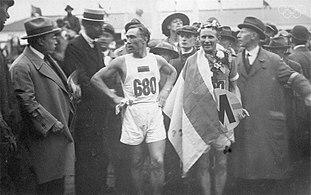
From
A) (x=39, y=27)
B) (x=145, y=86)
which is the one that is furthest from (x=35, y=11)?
(x=145, y=86)

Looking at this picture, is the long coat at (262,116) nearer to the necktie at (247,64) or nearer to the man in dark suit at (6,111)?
the necktie at (247,64)

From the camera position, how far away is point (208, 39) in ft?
20.1

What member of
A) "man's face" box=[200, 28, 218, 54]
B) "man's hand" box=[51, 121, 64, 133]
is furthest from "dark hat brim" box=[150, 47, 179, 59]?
"man's hand" box=[51, 121, 64, 133]

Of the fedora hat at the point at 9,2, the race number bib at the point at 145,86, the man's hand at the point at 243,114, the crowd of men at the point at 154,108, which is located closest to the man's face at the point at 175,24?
the crowd of men at the point at 154,108

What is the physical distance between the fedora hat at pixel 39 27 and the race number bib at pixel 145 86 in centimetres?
105

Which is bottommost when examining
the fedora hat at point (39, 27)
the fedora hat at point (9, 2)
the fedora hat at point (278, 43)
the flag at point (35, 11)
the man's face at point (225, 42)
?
the fedora hat at point (278, 43)

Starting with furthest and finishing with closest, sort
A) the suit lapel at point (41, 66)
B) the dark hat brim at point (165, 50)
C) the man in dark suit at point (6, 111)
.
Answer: the dark hat brim at point (165, 50), the suit lapel at point (41, 66), the man in dark suit at point (6, 111)

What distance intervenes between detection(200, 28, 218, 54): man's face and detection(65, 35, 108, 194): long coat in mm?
1158

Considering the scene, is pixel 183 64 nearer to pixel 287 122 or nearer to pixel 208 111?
pixel 208 111

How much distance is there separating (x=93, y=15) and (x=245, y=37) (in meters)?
1.73

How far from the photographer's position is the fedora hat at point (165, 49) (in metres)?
6.11

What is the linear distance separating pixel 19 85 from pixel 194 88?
6.29 ft

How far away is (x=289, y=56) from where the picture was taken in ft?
20.7

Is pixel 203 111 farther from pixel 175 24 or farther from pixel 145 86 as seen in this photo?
pixel 175 24
